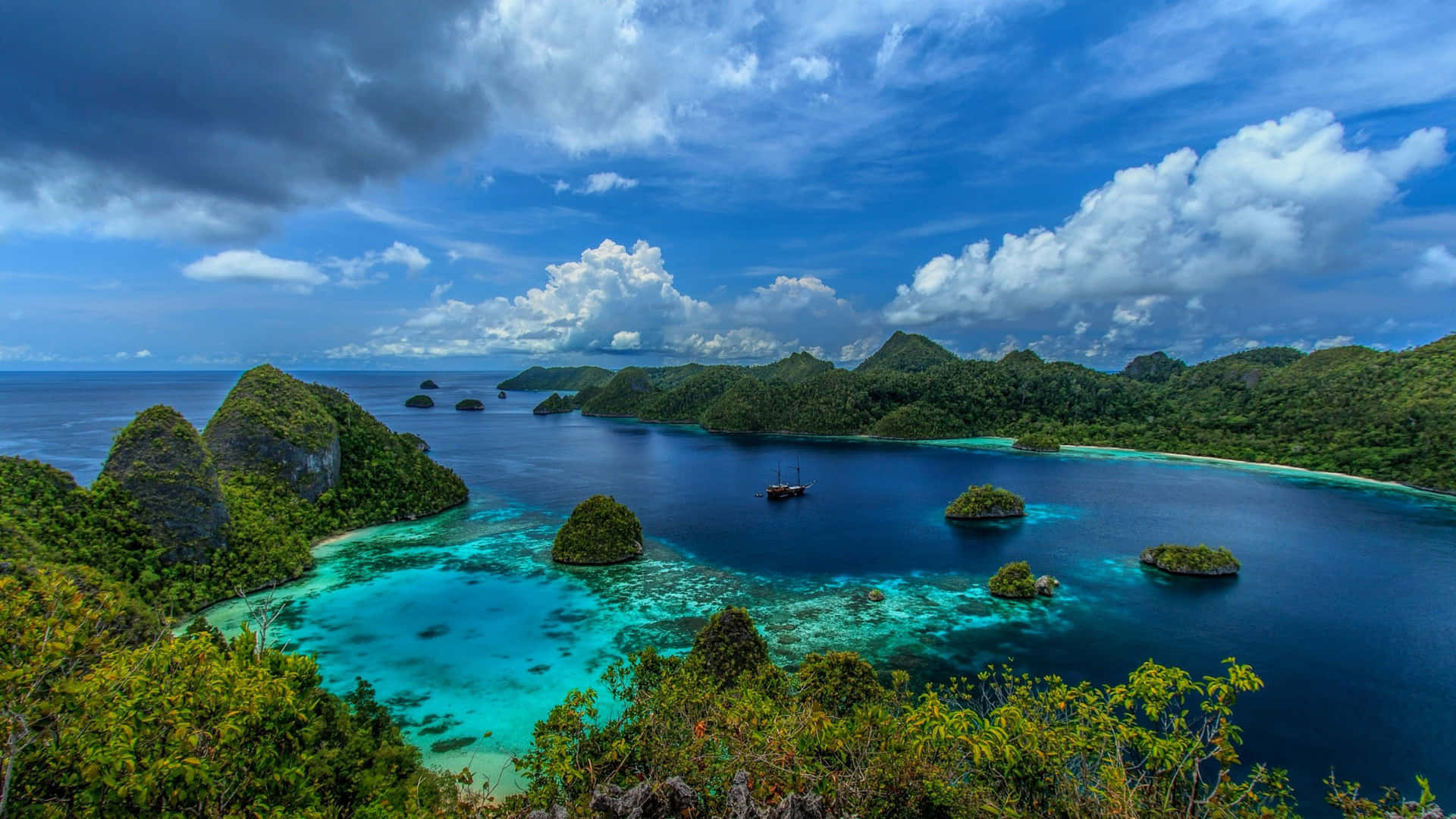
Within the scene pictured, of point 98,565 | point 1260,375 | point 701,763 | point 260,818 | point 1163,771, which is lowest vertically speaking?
point 98,565

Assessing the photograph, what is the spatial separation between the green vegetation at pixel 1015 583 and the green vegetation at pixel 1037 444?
281 ft

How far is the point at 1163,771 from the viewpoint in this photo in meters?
10.5

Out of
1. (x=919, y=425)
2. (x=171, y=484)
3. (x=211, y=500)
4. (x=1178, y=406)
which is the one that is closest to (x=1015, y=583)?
(x=211, y=500)

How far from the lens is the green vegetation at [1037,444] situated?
117 m

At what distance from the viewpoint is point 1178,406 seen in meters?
138

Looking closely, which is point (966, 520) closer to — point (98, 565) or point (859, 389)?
point (98, 565)

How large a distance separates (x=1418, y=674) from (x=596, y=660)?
44.2 meters

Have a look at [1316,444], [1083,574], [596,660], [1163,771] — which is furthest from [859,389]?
[1163,771]

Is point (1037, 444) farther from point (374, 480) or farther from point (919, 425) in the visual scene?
point (374, 480)

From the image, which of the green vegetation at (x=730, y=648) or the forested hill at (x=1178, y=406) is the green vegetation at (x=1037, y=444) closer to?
the forested hill at (x=1178, y=406)

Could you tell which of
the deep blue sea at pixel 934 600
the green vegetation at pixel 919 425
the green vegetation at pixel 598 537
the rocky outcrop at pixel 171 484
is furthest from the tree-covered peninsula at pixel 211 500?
the green vegetation at pixel 919 425

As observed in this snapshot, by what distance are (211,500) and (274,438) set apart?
49.6ft

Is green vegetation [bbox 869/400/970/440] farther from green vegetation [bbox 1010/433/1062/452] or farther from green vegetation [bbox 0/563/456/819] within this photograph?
green vegetation [bbox 0/563/456/819]

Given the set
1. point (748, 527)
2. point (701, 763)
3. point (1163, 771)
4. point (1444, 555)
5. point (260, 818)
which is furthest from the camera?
point (748, 527)
